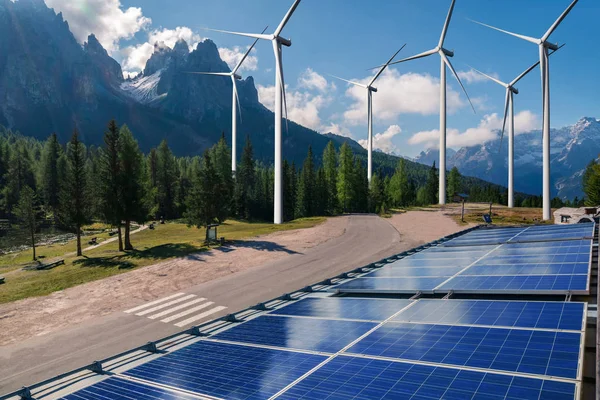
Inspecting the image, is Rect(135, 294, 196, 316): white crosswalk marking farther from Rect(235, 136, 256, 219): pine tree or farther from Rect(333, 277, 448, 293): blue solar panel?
Rect(235, 136, 256, 219): pine tree

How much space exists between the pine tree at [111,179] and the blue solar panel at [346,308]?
47.4 m

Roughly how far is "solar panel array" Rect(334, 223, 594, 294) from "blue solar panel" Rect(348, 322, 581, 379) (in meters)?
4.30

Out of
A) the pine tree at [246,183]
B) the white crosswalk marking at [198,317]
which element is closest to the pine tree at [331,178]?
the pine tree at [246,183]

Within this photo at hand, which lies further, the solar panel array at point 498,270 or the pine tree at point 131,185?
the pine tree at point 131,185

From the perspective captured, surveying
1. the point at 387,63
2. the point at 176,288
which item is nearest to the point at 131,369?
the point at 176,288

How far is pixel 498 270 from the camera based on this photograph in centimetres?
1806

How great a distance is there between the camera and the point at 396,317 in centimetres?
1299

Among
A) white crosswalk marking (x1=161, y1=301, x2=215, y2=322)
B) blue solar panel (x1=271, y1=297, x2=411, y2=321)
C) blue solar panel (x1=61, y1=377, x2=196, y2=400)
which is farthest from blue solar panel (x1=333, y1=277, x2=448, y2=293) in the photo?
white crosswalk marking (x1=161, y1=301, x2=215, y2=322)

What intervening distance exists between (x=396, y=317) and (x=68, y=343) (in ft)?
78.3

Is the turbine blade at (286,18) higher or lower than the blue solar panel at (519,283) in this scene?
higher

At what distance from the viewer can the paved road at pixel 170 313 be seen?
23.8m

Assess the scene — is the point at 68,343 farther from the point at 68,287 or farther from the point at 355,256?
the point at 355,256

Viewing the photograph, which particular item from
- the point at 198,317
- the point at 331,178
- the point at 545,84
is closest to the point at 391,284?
the point at 198,317

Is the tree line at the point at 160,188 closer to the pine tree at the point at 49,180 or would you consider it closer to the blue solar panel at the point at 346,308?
the pine tree at the point at 49,180
